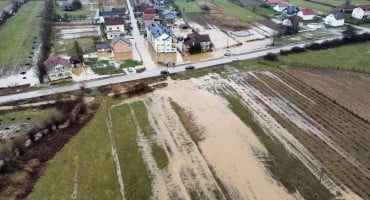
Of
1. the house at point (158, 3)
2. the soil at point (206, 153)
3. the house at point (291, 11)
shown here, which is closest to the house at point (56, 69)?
the soil at point (206, 153)

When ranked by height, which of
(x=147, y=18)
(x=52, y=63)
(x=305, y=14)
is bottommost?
(x=305, y=14)

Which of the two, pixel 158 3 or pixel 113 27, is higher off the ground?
pixel 158 3

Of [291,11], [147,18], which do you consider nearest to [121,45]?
[147,18]

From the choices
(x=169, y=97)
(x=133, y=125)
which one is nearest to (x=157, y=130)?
(x=133, y=125)

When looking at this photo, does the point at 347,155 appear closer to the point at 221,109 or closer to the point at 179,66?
the point at 221,109

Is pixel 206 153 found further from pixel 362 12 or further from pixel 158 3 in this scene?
pixel 362 12

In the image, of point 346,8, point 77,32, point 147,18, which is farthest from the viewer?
point 346,8

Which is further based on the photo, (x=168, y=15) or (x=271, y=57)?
(x=168, y=15)
